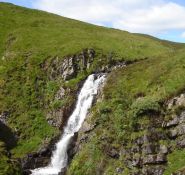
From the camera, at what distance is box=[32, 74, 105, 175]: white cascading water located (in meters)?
52.9

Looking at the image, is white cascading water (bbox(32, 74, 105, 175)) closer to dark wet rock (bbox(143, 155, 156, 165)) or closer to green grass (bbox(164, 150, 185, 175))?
dark wet rock (bbox(143, 155, 156, 165))

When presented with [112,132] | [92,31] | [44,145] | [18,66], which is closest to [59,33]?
[92,31]

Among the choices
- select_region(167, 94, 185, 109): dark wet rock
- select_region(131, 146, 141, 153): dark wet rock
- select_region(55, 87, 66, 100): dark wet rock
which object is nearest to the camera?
select_region(131, 146, 141, 153): dark wet rock

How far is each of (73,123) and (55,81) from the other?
1161 cm

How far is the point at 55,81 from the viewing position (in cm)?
6731

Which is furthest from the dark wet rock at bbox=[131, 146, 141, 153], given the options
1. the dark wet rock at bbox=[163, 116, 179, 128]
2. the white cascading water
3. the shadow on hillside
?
the shadow on hillside

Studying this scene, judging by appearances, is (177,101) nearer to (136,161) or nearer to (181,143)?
(181,143)

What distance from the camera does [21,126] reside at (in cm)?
6122

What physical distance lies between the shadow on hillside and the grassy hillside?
2.17 ft

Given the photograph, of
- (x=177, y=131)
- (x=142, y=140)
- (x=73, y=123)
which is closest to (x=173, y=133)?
(x=177, y=131)

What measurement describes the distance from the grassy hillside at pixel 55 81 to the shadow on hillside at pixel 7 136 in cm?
66

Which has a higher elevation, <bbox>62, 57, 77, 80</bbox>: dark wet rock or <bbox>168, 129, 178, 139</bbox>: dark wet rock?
<bbox>62, 57, 77, 80</bbox>: dark wet rock

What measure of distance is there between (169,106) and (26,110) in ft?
78.2

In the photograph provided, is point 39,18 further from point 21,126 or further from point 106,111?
point 106,111
